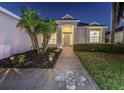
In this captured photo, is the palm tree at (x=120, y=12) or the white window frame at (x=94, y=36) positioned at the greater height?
the palm tree at (x=120, y=12)

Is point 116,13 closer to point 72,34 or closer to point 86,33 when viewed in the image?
point 86,33

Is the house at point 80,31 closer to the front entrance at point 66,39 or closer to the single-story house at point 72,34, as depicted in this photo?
the single-story house at point 72,34

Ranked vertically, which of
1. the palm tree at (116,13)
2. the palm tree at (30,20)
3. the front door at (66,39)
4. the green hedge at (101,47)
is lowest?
the green hedge at (101,47)

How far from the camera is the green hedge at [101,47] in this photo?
63.4ft

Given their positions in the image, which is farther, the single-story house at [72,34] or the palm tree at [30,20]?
the single-story house at [72,34]

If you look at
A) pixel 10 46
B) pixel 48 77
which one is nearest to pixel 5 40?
pixel 10 46

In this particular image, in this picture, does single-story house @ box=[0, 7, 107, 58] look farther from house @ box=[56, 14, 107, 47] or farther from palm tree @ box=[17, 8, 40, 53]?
palm tree @ box=[17, 8, 40, 53]

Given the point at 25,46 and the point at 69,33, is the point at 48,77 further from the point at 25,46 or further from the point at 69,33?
the point at 69,33

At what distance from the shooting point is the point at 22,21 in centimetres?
1358

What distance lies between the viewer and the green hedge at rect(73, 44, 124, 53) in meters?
19.3

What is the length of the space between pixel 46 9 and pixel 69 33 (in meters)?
4.57

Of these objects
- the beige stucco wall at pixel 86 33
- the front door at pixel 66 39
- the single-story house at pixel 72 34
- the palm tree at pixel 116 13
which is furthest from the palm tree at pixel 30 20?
the front door at pixel 66 39

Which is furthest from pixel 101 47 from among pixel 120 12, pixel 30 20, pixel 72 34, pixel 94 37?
pixel 30 20

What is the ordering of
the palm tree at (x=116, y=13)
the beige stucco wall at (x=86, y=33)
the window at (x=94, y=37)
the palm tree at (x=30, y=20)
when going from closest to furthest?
1. the palm tree at (x=30, y=20)
2. the palm tree at (x=116, y=13)
3. the beige stucco wall at (x=86, y=33)
4. the window at (x=94, y=37)
